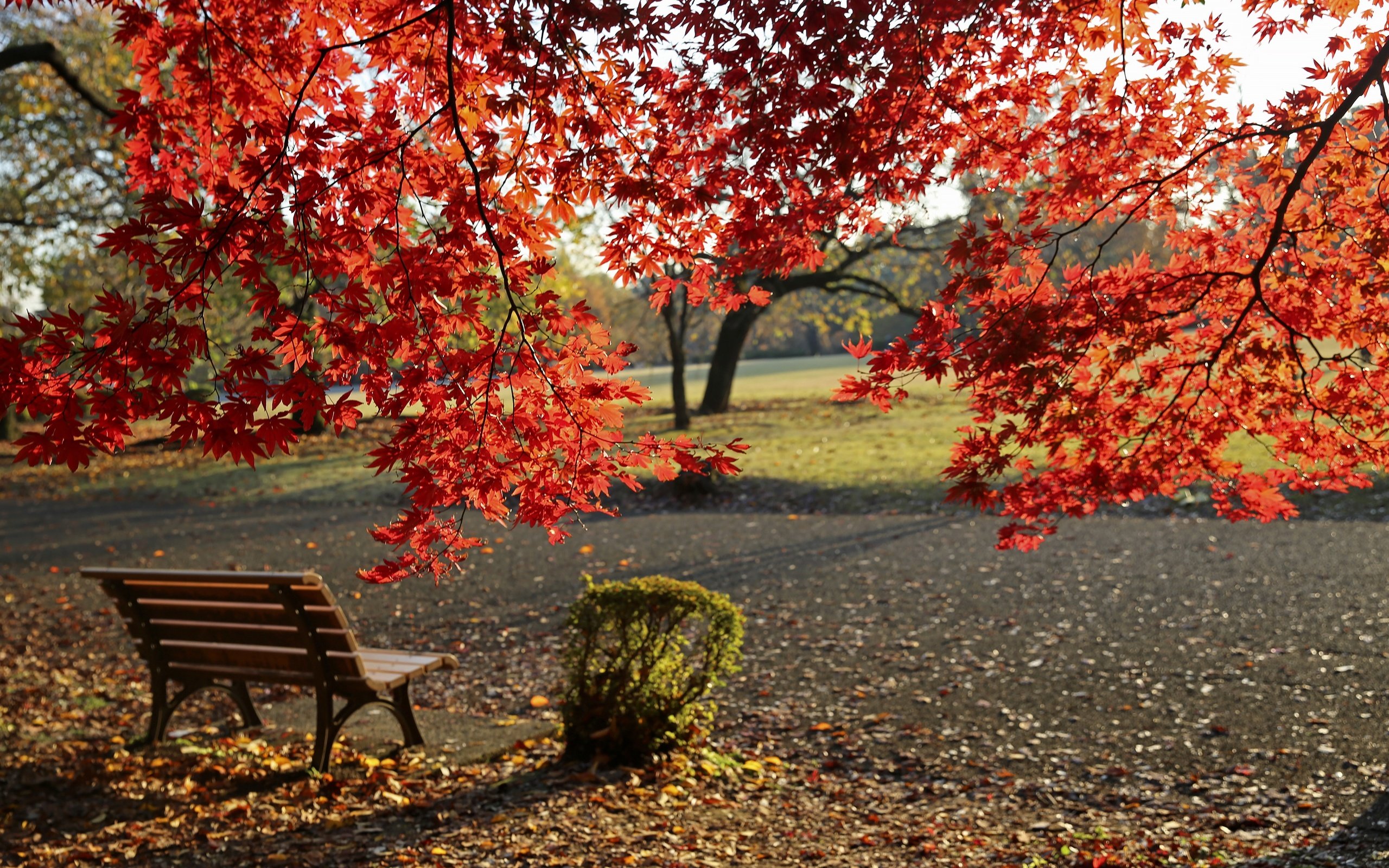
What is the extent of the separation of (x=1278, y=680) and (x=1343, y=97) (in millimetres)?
3652

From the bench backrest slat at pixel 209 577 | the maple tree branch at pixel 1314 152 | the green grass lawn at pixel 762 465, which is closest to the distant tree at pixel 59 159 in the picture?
the green grass lawn at pixel 762 465

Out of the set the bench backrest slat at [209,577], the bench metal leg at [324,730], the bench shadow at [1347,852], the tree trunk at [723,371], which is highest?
the tree trunk at [723,371]

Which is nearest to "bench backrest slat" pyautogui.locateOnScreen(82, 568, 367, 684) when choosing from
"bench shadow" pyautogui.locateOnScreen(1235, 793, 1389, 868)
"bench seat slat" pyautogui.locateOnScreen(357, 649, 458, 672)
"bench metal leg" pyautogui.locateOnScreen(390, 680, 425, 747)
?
"bench seat slat" pyautogui.locateOnScreen(357, 649, 458, 672)

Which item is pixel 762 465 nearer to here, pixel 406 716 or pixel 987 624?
pixel 987 624

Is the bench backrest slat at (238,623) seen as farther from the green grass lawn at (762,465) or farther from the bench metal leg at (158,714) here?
the green grass lawn at (762,465)

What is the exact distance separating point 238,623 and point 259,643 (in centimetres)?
16

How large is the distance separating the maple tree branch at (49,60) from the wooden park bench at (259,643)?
323 cm

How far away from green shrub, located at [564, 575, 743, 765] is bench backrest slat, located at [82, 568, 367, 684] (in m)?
1.11

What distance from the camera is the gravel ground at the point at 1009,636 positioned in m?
5.35

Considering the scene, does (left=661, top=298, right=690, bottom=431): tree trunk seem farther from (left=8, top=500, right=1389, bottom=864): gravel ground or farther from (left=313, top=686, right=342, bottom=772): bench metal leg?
(left=313, top=686, right=342, bottom=772): bench metal leg

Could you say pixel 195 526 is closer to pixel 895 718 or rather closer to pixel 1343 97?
pixel 895 718

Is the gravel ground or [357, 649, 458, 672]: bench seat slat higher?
[357, 649, 458, 672]: bench seat slat

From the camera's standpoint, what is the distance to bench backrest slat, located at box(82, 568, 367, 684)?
5.14 metres

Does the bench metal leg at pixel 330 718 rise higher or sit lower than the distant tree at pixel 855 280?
lower
